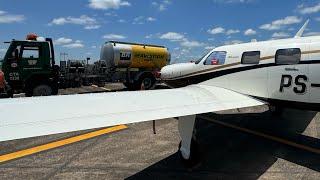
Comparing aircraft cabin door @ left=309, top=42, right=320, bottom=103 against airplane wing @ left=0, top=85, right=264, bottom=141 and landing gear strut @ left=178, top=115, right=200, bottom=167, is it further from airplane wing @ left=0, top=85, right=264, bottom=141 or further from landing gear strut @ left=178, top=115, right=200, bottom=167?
landing gear strut @ left=178, top=115, right=200, bottom=167

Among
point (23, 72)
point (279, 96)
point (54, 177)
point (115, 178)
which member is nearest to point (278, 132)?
point (279, 96)

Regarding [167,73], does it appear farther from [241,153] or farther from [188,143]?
[188,143]

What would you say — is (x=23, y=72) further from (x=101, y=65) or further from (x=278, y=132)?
(x=278, y=132)

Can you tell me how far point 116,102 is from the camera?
6.67 meters

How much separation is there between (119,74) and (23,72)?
857 centimetres

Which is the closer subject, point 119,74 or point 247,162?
point 247,162

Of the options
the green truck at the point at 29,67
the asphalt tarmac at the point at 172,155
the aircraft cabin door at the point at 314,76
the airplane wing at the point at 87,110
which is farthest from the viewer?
the green truck at the point at 29,67

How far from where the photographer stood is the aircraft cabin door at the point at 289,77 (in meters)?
9.27

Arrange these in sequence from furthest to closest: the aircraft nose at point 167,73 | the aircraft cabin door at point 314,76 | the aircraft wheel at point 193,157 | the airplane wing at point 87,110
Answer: the aircraft nose at point 167,73, the aircraft cabin door at point 314,76, the aircraft wheel at point 193,157, the airplane wing at point 87,110

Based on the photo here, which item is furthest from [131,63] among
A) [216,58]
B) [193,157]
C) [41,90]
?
[193,157]

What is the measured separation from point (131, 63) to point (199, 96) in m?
16.8

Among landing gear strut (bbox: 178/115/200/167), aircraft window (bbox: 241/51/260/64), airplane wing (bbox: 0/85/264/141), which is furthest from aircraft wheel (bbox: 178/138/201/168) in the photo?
aircraft window (bbox: 241/51/260/64)

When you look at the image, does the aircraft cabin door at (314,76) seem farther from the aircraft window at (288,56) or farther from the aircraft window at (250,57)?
the aircraft window at (250,57)

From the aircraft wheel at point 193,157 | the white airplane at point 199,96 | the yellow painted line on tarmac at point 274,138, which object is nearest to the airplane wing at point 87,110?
the white airplane at point 199,96
